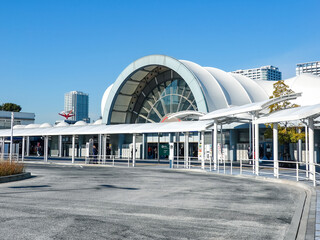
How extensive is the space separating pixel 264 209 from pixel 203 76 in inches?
1130

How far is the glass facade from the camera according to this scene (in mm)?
40250

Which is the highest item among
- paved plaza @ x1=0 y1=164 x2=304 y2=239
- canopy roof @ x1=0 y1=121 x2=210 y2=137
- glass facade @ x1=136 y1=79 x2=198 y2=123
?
glass facade @ x1=136 y1=79 x2=198 y2=123

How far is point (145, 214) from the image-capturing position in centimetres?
802

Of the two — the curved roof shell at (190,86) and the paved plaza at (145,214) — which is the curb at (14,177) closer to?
the paved plaza at (145,214)

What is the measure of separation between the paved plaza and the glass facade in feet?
92.6

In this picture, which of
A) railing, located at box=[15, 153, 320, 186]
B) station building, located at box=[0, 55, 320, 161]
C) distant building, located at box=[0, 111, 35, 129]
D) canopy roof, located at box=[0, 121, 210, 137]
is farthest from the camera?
distant building, located at box=[0, 111, 35, 129]

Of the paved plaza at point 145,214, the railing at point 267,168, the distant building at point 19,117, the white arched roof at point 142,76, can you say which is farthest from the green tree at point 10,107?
the paved plaza at point 145,214

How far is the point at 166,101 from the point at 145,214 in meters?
35.5

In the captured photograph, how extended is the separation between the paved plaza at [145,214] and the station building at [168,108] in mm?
14893

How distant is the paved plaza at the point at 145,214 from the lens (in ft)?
20.4

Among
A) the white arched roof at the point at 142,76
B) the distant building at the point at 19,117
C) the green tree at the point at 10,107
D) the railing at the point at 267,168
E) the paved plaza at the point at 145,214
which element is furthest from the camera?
the green tree at the point at 10,107

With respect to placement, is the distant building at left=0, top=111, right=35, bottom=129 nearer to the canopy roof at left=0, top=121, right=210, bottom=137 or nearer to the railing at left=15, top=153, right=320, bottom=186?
the canopy roof at left=0, top=121, right=210, bottom=137

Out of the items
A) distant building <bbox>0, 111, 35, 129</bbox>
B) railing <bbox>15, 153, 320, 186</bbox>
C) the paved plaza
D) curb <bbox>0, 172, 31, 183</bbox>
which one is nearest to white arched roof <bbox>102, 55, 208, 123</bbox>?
railing <bbox>15, 153, 320, 186</bbox>

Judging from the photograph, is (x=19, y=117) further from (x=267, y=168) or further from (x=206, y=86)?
(x=267, y=168)
